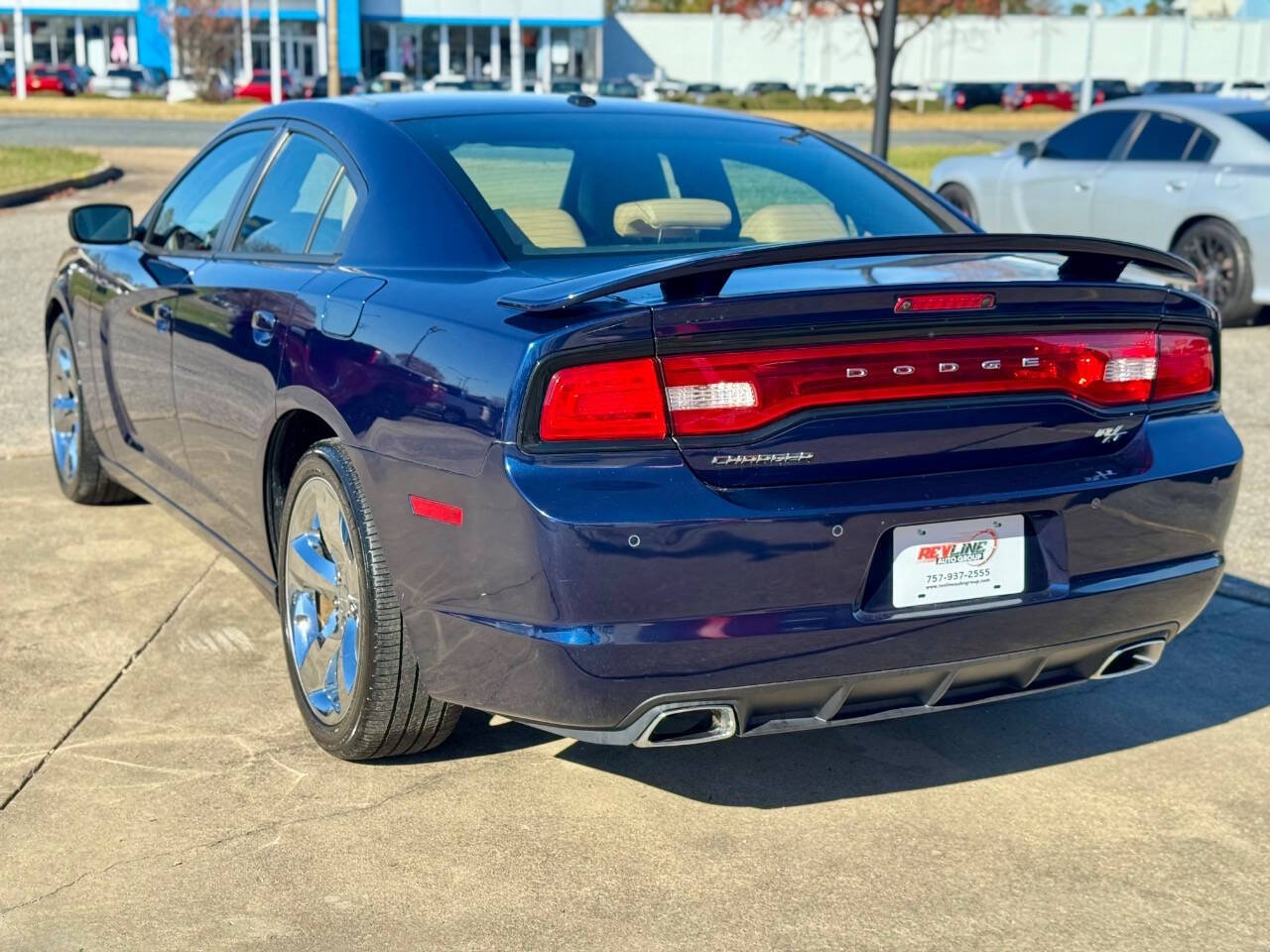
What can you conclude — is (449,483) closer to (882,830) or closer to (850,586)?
(850,586)

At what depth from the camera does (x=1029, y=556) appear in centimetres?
333

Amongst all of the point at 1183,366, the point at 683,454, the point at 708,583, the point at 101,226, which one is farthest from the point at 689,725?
the point at 101,226

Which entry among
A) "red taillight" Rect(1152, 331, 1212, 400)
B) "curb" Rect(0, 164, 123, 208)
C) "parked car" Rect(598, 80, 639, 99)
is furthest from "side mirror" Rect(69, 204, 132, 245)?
"parked car" Rect(598, 80, 639, 99)

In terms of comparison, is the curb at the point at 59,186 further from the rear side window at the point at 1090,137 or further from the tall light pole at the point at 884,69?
the rear side window at the point at 1090,137

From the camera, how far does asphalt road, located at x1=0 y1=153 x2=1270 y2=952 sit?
10.2ft

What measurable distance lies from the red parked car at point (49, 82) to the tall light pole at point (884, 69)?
53367 mm

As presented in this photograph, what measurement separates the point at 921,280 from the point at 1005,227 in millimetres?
9677

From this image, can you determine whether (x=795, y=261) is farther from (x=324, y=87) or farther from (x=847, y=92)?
(x=847, y=92)

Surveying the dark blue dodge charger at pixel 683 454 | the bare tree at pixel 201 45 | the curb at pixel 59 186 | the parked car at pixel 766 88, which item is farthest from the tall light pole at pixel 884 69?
the parked car at pixel 766 88

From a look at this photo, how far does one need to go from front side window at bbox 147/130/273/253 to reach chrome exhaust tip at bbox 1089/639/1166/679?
2838mm

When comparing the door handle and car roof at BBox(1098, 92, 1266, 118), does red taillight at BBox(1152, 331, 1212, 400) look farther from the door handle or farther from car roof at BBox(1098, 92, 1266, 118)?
car roof at BBox(1098, 92, 1266, 118)

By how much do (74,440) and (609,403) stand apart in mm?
3673

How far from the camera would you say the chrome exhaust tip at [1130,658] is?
3.59m

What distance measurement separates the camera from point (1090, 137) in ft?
38.9
